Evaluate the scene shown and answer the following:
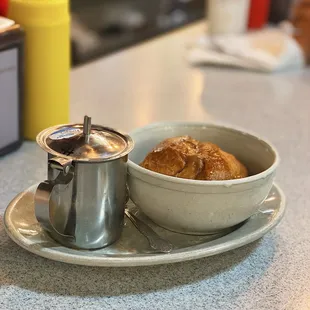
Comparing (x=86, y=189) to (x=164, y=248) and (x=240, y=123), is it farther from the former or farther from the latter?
(x=240, y=123)

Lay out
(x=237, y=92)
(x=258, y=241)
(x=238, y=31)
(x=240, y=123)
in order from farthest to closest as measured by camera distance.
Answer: (x=238, y=31) < (x=237, y=92) < (x=240, y=123) < (x=258, y=241)

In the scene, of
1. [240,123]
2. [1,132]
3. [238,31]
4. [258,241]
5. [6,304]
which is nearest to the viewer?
[6,304]

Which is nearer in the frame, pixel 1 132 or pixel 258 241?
pixel 258 241

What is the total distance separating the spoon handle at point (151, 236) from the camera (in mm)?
546

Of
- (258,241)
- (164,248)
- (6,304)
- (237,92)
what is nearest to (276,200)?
(258,241)

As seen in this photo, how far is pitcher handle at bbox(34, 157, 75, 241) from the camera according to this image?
504 mm

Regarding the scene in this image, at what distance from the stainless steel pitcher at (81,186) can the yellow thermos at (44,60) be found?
10.6 inches

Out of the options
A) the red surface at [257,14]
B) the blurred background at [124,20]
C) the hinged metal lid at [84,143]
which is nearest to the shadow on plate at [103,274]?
the hinged metal lid at [84,143]

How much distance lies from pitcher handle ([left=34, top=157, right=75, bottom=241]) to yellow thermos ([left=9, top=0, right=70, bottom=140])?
0.31 metres

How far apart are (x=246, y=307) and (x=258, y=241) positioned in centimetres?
12

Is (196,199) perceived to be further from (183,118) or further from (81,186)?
(183,118)

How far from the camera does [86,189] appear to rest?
0.52 metres

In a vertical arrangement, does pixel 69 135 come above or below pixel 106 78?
above

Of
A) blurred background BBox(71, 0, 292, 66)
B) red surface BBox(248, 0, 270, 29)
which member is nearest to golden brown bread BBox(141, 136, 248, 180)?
red surface BBox(248, 0, 270, 29)
